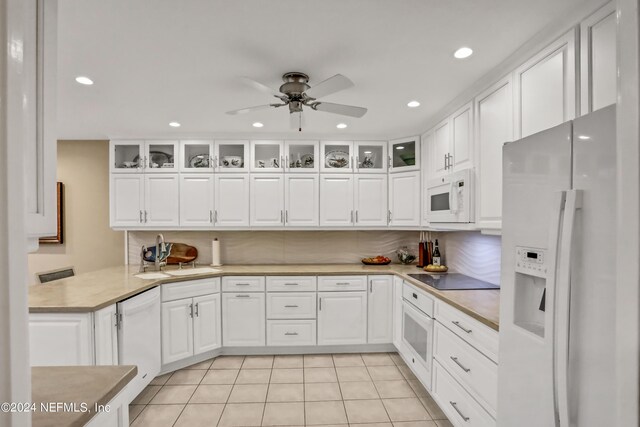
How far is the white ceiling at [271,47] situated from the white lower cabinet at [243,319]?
1.90 metres

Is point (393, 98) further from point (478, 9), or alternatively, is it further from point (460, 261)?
point (460, 261)

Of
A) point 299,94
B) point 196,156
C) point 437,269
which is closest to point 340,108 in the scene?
point 299,94

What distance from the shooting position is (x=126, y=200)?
355 centimetres

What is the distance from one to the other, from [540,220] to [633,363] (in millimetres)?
725

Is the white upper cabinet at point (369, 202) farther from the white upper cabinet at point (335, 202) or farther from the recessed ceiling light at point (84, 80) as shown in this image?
the recessed ceiling light at point (84, 80)

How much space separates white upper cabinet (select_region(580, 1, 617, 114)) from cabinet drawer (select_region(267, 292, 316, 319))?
8.91ft

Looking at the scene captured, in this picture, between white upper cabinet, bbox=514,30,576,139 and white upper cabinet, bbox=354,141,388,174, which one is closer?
white upper cabinet, bbox=514,30,576,139

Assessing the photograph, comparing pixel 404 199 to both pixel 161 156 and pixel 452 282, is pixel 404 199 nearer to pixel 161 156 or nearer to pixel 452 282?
pixel 452 282

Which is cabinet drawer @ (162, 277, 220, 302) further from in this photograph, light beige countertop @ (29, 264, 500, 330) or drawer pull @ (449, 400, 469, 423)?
drawer pull @ (449, 400, 469, 423)

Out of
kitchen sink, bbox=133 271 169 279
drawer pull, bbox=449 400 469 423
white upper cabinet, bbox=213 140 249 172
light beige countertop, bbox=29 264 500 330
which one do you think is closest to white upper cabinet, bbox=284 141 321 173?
white upper cabinet, bbox=213 140 249 172

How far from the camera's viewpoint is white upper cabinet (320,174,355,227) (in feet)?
12.0

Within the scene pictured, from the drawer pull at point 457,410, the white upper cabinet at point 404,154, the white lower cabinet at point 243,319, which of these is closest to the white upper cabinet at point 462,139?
the white upper cabinet at point 404,154

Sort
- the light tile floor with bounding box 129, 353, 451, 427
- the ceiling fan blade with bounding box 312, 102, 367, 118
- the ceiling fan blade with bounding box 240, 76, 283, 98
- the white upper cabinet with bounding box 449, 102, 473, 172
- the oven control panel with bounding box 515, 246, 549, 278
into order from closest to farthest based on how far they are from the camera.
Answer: the oven control panel with bounding box 515, 246, 549, 278 < the ceiling fan blade with bounding box 240, 76, 283, 98 < the ceiling fan blade with bounding box 312, 102, 367, 118 < the light tile floor with bounding box 129, 353, 451, 427 < the white upper cabinet with bounding box 449, 102, 473, 172

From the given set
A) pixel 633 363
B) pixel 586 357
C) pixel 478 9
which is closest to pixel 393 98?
pixel 478 9
